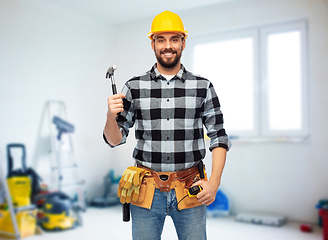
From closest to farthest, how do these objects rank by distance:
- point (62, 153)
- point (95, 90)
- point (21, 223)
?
1. point (21, 223)
2. point (62, 153)
3. point (95, 90)

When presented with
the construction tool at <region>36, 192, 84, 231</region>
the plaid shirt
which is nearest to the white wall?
the construction tool at <region>36, 192, 84, 231</region>

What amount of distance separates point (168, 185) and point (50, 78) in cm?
296

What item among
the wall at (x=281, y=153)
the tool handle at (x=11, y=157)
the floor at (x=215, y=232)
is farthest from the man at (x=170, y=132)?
the wall at (x=281, y=153)

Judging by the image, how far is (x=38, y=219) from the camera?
306 centimetres

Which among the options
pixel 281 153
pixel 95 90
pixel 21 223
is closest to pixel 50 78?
pixel 95 90

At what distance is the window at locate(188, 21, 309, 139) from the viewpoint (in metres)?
3.49

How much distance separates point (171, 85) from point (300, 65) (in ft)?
8.78

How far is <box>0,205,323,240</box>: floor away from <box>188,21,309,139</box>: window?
983mm

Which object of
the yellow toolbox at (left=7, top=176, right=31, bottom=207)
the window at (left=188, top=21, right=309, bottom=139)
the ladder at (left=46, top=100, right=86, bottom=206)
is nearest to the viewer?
the yellow toolbox at (left=7, top=176, right=31, bottom=207)

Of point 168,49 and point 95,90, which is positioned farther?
point 95,90

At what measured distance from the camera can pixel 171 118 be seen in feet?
4.05

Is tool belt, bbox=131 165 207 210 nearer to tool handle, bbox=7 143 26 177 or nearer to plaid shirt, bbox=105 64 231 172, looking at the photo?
plaid shirt, bbox=105 64 231 172

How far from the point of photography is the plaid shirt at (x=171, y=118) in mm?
1221

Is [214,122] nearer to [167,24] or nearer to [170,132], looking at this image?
[170,132]
